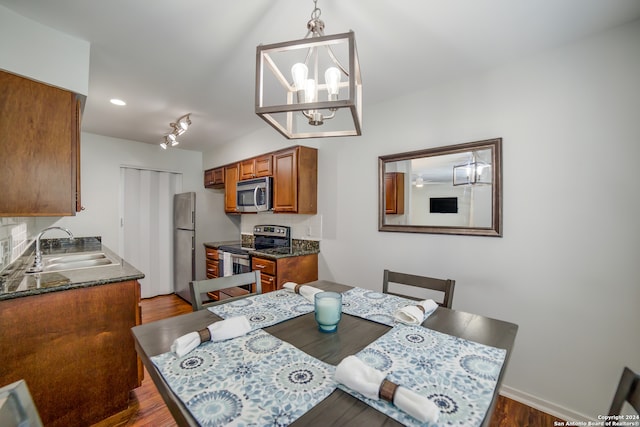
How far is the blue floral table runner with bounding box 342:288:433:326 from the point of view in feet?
4.30

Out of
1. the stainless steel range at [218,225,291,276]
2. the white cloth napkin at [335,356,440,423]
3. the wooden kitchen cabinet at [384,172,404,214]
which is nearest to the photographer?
the white cloth napkin at [335,356,440,423]

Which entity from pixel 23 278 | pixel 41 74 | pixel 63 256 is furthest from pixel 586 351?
pixel 63 256

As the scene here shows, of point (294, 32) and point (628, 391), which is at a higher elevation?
point (294, 32)

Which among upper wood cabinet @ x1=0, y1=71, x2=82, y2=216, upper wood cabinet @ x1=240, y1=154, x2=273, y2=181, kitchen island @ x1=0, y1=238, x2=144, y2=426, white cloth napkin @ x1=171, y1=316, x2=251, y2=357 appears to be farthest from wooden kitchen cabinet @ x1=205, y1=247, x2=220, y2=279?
white cloth napkin @ x1=171, y1=316, x2=251, y2=357

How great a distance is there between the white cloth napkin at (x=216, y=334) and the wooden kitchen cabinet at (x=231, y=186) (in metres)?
2.98

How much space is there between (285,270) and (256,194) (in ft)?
3.49

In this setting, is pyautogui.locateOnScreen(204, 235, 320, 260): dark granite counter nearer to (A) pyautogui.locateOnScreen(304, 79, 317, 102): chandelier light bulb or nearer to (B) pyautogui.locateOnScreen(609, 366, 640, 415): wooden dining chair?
(A) pyautogui.locateOnScreen(304, 79, 317, 102): chandelier light bulb

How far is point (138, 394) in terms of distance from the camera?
2023 millimetres

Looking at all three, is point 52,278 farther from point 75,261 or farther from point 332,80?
point 332,80

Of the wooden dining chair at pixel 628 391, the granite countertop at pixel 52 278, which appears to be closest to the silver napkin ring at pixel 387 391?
the wooden dining chair at pixel 628 391

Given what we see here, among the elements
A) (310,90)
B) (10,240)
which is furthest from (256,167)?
(310,90)

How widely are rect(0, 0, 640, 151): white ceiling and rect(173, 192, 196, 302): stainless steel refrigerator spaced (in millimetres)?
1901

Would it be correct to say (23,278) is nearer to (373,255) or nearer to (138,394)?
(138,394)

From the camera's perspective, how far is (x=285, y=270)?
289cm
